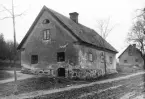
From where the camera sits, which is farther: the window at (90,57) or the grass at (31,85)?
the window at (90,57)

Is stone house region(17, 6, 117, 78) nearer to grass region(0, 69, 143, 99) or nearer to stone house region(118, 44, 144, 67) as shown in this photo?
grass region(0, 69, 143, 99)

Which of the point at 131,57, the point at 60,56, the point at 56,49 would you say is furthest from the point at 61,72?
the point at 131,57

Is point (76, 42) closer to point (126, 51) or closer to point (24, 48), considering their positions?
point (24, 48)

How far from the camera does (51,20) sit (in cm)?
2745

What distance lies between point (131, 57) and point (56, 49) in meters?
44.3

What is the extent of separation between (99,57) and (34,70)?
386 inches

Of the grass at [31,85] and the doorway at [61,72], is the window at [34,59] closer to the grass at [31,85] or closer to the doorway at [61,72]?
the doorway at [61,72]

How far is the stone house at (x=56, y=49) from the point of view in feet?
85.6

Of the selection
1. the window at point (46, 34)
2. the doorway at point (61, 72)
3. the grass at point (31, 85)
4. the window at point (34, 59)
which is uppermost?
the window at point (46, 34)

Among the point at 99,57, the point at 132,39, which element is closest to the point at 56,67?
the point at 99,57

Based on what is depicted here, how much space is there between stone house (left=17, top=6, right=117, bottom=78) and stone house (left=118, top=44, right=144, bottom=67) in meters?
38.1

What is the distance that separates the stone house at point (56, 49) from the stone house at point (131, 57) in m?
38.1

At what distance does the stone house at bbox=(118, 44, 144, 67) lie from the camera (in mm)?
64875

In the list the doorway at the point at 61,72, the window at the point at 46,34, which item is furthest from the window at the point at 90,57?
the window at the point at 46,34
